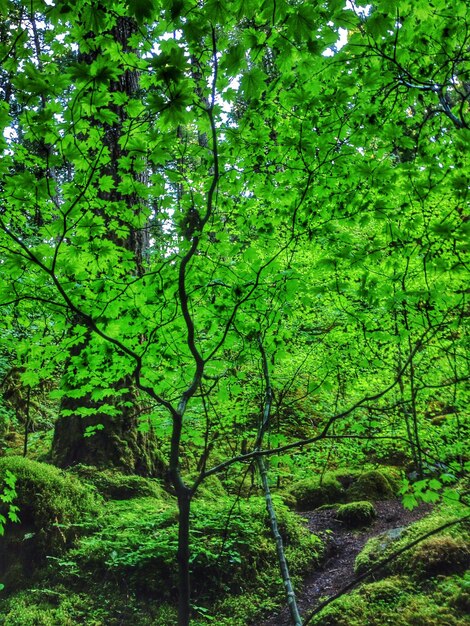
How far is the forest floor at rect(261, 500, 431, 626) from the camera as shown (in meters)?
4.98

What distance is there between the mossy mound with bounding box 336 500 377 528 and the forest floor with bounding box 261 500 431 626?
103mm

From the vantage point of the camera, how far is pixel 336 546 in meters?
6.43

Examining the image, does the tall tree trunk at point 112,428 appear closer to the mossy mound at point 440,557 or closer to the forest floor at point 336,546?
the forest floor at point 336,546

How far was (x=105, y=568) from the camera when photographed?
14.8 ft

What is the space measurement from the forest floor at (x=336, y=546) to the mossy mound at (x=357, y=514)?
0.10 m

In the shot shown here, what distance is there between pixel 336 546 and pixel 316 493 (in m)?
2.14

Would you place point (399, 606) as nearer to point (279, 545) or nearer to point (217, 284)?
point (279, 545)

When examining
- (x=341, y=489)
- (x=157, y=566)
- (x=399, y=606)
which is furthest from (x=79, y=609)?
(x=341, y=489)

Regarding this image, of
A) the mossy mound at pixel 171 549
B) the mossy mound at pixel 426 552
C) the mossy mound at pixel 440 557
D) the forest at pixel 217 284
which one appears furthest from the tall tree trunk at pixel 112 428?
the mossy mound at pixel 440 557

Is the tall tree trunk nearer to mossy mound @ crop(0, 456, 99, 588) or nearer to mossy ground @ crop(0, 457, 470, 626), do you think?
mossy ground @ crop(0, 457, 470, 626)

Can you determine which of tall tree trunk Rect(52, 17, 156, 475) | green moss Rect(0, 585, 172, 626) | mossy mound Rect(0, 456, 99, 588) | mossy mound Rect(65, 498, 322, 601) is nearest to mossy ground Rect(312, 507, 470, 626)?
mossy mound Rect(65, 498, 322, 601)

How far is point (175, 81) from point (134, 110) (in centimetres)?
109

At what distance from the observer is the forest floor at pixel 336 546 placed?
4.98m

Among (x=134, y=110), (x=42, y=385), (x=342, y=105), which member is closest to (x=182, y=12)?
(x=134, y=110)
